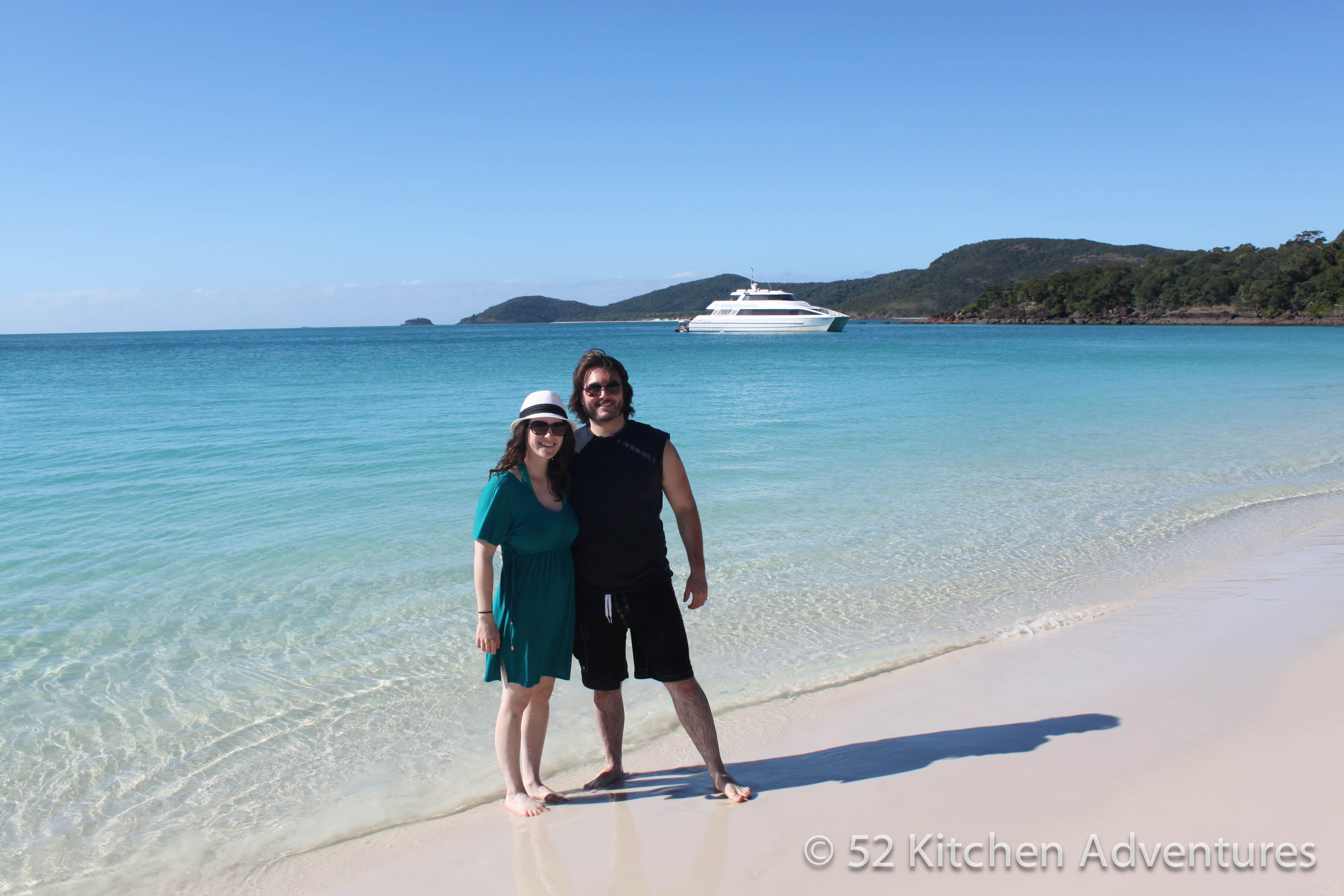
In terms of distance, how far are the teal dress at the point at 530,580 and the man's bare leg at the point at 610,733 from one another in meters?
0.26

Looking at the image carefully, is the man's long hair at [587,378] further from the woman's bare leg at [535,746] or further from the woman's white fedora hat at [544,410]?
the woman's bare leg at [535,746]

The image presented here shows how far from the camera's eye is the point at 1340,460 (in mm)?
11305

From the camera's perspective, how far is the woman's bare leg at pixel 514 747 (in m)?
3.06

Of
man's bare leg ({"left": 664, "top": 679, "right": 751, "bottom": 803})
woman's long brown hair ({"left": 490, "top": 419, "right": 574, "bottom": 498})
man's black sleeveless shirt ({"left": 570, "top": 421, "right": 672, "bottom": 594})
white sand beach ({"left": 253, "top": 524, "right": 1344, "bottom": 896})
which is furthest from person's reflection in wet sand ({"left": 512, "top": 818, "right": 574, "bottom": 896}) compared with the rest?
woman's long brown hair ({"left": 490, "top": 419, "right": 574, "bottom": 498})

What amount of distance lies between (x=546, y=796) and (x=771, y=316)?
80259mm

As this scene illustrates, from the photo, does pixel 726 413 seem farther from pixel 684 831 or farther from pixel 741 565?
pixel 684 831

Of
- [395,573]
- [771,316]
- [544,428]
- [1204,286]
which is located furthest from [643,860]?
[1204,286]

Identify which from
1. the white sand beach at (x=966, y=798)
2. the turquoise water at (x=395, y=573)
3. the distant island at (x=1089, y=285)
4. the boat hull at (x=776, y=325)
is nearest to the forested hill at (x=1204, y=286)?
the distant island at (x=1089, y=285)

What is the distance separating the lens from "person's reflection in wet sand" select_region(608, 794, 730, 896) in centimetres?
259

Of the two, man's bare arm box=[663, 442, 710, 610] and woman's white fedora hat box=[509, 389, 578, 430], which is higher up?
woman's white fedora hat box=[509, 389, 578, 430]

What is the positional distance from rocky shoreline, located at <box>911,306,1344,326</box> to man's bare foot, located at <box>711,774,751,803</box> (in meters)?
97.6

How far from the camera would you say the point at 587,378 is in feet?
9.74

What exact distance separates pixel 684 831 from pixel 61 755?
10.0 ft

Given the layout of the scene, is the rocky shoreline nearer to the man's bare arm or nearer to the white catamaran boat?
the white catamaran boat
